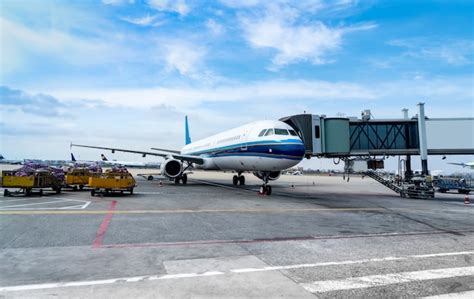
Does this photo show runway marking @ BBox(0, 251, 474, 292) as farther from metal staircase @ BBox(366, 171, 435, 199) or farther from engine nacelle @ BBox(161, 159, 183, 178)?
engine nacelle @ BBox(161, 159, 183, 178)

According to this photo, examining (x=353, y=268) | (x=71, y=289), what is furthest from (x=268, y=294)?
(x=71, y=289)

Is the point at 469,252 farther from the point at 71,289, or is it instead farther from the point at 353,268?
the point at 71,289

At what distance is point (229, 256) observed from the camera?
6.79 metres

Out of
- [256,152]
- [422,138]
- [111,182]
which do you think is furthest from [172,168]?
[422,138]

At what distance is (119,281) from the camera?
5.23 metres

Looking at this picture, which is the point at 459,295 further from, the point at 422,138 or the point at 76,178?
the point at 422,138

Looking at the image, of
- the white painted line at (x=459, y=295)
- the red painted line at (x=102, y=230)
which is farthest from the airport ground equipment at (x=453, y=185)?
the red painted line at (x=102, y=230)

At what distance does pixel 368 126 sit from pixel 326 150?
14.4 ft

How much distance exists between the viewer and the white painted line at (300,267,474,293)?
16.6ft

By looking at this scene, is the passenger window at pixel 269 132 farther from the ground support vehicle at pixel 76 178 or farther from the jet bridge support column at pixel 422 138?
the jet bridge support column at pixel 422 138

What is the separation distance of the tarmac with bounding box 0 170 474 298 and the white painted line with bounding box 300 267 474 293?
0.02m

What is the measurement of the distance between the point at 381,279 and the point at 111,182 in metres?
16.6

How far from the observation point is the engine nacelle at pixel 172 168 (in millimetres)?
28578

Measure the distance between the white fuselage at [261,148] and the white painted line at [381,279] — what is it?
40.6 ft
